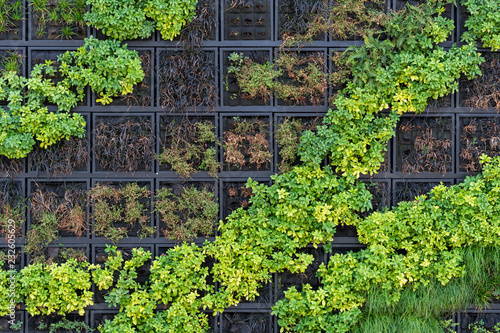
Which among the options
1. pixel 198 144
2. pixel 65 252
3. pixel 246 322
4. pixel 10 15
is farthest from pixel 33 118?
pixel 246 322

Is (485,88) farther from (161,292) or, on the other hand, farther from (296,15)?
(161,292)

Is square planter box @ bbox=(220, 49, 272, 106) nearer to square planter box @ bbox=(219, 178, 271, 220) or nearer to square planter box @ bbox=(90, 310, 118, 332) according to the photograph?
square planter box @ bbox=(219, 178, 271, 220)

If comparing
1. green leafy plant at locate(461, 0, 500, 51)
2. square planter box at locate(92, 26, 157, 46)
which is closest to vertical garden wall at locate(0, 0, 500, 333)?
square planter box at locate(92, 26, 157, 46)

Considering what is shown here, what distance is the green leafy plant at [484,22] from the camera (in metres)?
4.13

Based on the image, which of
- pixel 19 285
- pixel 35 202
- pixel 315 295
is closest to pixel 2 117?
pixel 35 202

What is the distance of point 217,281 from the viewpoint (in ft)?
14.1

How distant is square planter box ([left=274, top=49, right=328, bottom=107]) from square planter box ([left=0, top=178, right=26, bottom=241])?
3.35 m

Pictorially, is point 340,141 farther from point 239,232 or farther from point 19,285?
point 19,285

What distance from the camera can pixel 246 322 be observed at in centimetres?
438

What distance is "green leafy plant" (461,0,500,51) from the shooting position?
13.5 ft

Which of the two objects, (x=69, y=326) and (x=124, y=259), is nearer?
(x=69, y=326)

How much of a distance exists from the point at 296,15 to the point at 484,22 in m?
2.23

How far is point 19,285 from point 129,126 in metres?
2.29

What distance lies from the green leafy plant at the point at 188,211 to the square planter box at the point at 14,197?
5.40 feet
